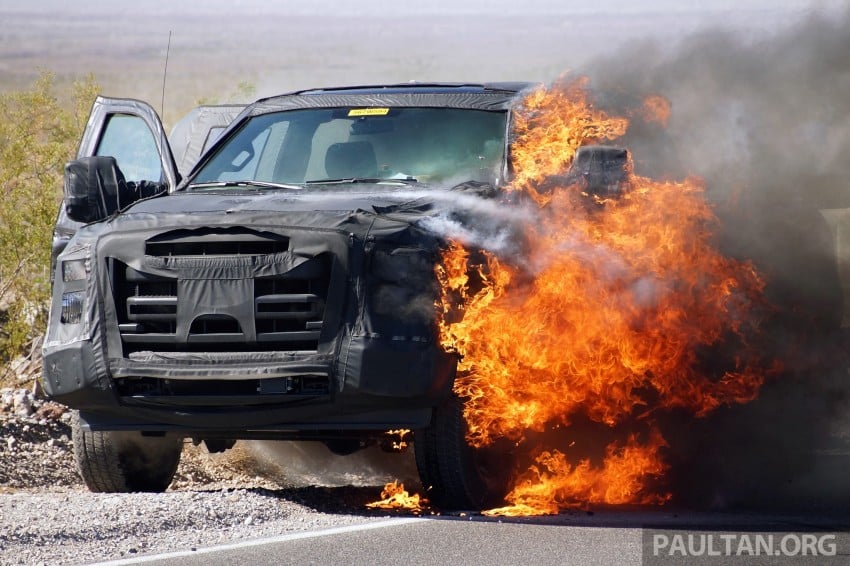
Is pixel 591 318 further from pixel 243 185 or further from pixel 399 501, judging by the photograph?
pixel 243 185

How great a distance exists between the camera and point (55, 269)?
851 cm

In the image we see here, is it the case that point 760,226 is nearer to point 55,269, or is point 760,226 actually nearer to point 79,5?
point 55,269

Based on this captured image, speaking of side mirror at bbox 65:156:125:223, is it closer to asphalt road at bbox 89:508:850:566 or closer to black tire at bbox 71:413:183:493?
black tire at bbox 71:413:183:493

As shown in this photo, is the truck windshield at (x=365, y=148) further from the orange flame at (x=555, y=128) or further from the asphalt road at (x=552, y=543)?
the asphalt road at (x=552, y=543)

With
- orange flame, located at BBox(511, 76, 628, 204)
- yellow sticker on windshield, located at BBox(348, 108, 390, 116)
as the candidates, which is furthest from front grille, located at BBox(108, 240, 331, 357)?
yellow sticker on windshield, located at BBox(348, 108, 390, 116)

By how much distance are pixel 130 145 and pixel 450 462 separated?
4.22 metres

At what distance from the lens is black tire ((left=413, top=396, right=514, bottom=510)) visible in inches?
312

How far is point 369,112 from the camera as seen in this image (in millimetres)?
9523

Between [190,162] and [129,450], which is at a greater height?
[190,162]

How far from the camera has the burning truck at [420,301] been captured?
7711 mm

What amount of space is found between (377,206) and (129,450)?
2419mm

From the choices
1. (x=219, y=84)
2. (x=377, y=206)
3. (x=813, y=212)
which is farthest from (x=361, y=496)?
(x=219, y=84)

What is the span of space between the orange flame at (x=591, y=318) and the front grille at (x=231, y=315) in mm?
716

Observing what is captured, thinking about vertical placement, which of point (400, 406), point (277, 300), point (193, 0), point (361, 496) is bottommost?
point (361, 496)
